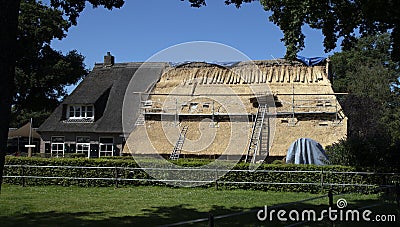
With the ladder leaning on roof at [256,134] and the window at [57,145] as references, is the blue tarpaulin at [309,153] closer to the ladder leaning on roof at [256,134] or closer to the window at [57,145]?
the ladder leaning on roof at [256,134]

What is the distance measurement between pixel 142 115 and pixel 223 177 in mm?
14838

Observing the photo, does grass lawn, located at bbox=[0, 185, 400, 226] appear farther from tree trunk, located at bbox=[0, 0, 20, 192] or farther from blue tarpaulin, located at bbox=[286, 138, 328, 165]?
blue tarpaulin, located at bbox=[286, 138, 328, 165]

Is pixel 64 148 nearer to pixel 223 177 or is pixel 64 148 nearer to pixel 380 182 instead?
pixel 223 177

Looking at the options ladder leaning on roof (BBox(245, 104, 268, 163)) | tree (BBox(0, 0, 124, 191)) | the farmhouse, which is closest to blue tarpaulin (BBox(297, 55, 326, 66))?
the farmhouse

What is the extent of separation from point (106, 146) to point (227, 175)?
1682cm

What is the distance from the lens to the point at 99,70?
38.6 m

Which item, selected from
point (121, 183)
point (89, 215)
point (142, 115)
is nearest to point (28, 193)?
point (121, 183)

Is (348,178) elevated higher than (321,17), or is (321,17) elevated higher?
(321,17)

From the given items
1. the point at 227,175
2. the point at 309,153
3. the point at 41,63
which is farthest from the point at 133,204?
the point at 41,63

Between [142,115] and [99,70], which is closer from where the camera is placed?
[142,115]

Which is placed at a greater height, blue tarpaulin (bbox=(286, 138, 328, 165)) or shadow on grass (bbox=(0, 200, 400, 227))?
blue tarpaulin (bbox=(286, 138, 328, 165))

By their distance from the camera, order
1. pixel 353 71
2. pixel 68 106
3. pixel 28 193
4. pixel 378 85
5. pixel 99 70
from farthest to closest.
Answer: pixel 353 71
pixel 378 85
pixel 99 70
pixel 68 106
pixel 28 193

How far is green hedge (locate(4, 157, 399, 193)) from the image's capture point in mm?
17172

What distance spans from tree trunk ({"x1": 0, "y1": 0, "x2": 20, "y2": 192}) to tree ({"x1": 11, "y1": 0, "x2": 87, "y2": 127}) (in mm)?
29811
